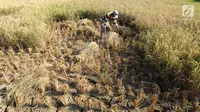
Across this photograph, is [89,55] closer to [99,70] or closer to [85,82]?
[99,70]

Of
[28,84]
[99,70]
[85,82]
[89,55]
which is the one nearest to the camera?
[28,84]

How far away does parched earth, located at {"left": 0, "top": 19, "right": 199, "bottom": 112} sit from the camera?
186 cm

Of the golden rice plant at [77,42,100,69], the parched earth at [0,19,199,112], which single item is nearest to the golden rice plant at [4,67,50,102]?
the parched earth at [0,19,199,112]

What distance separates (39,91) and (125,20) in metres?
3.43

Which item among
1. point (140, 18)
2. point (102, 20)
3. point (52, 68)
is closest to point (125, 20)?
point (140, 18)

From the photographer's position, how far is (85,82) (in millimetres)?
2201

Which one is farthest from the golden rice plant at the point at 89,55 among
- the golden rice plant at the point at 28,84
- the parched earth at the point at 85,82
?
the golden rice plant at the point at 28,84

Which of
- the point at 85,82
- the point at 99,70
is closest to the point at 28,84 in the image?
the point at 85,82

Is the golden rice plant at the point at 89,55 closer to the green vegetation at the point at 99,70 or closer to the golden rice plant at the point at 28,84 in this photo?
the green vegetation at the point at 99,70

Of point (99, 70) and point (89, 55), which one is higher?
point (89, 55)

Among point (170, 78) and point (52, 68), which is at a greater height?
point (52, 68)

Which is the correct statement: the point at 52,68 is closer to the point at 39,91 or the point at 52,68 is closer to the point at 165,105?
the point at 39,91

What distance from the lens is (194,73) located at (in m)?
1.92

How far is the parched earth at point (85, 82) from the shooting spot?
1.86m
